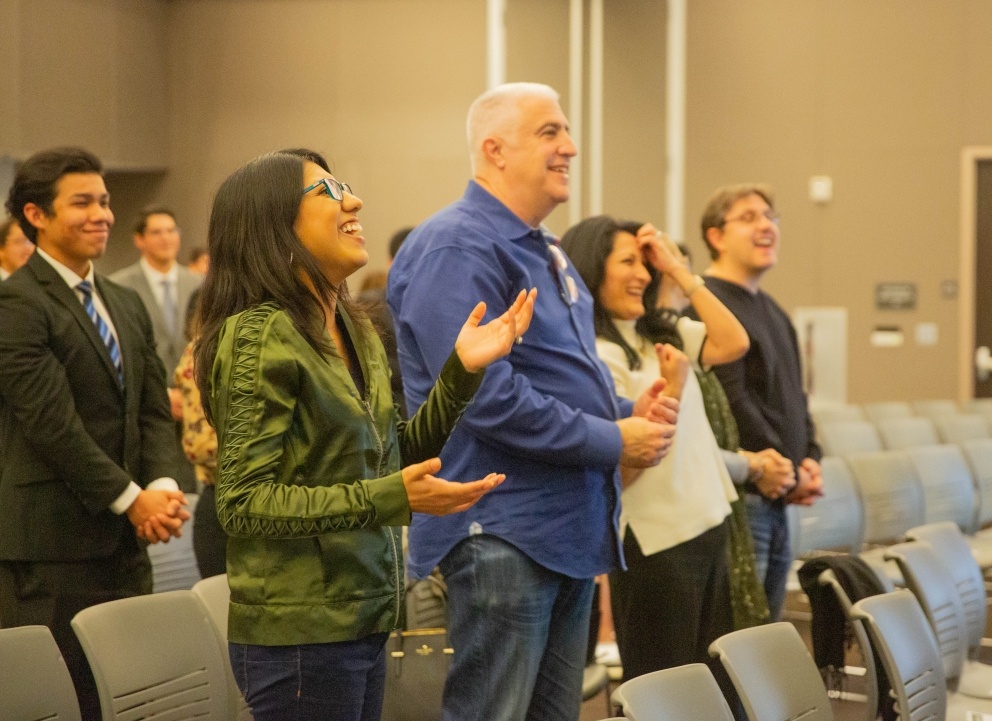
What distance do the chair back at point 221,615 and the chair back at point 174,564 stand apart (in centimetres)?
76

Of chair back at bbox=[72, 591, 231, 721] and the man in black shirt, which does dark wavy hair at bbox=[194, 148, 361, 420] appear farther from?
the man in black shirt

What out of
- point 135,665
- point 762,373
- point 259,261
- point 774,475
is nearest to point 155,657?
point 135,665

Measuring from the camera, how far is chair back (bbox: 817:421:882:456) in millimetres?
6242

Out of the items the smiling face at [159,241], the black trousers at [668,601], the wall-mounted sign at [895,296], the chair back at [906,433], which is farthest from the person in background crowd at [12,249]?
the wall-mounted sign at [895,296]

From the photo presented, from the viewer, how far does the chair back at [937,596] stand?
3115 mm

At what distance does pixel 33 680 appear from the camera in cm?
204

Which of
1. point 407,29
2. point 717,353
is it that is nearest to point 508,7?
point 407,29

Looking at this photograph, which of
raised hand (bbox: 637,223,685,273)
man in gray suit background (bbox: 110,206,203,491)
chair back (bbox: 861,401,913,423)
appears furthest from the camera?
chair back (bbox: 861,401,913,423)

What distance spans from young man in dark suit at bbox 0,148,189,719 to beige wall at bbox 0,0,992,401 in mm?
6458

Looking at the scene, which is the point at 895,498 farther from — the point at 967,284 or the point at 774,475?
the point at 967,284

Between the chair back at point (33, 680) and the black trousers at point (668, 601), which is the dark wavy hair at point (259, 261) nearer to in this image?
the chair back at point (33, 680)

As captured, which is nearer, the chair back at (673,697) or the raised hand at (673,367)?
the chair back at (673,697)

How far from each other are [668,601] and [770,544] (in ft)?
1.93

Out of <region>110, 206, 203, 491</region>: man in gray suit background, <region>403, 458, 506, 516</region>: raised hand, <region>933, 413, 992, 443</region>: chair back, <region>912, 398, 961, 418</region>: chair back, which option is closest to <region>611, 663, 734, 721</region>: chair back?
<region>403, 458, 506, 516</region>: raised hand
